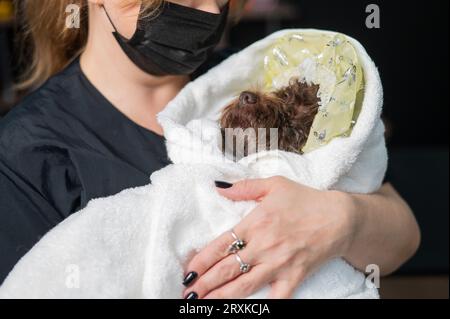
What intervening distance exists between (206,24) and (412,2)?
10.9 feet

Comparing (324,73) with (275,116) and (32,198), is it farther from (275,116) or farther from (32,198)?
(32,198)

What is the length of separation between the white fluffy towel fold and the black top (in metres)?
0.10

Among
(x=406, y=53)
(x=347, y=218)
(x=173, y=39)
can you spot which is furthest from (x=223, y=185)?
(x=406, y=53)

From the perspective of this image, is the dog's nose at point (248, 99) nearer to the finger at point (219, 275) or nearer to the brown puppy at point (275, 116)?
the brown puppy at point (275, 116)

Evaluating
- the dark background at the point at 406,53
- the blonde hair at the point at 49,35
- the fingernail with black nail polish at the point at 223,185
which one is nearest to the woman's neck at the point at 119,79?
the blonde hair at the point at 49,35

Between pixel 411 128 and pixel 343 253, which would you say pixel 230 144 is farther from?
pixel 411 128

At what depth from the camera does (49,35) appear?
1.92 meters

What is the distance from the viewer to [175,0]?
63.1 inches

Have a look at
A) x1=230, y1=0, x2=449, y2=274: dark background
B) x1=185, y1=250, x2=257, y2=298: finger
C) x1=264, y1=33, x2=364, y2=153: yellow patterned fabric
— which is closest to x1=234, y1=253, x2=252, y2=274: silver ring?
x1=185, y1=250, x2=257, y2=298: finger

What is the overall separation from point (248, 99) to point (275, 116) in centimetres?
8

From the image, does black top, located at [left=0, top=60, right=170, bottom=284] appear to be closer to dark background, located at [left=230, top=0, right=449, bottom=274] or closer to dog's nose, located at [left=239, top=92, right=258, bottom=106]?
dog's nose, located at [left=239, top=92, right=258, bottom=106]

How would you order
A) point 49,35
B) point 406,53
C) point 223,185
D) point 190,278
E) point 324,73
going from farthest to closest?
1. point 406,53
2. point 49,35
3. point 324,73
4. point 223,185
5. point 190,278

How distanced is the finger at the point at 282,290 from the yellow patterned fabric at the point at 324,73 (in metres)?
0.34

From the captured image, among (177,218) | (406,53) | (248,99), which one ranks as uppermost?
(248,99)
